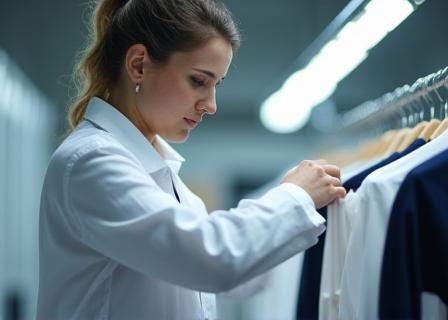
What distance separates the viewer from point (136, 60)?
4.68ft

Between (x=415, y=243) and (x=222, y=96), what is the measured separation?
5.22 metres

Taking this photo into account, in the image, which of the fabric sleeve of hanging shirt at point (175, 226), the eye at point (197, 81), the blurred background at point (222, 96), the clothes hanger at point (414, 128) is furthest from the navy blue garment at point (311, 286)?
the blurred background at point (222, 96)

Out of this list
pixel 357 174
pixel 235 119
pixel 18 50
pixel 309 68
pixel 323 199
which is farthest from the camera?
pixel 235 119

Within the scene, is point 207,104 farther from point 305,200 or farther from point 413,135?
point 413,135

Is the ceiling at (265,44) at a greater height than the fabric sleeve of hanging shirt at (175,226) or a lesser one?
greater

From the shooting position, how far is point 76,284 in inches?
54.7

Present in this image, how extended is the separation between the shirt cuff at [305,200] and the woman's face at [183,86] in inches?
11.7

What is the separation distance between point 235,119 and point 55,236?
5.40 meters

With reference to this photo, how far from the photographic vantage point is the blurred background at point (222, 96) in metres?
4.13

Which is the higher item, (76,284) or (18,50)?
(18,50)

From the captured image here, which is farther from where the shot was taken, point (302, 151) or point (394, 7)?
point (302, 151)

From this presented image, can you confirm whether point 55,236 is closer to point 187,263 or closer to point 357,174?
point 187,263

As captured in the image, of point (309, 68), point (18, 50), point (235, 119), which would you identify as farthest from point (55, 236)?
point (235, 119)

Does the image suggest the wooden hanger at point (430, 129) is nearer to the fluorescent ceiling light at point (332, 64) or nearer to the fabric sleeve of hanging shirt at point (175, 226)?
the fluorescent ceiling light at point (332, 64)
